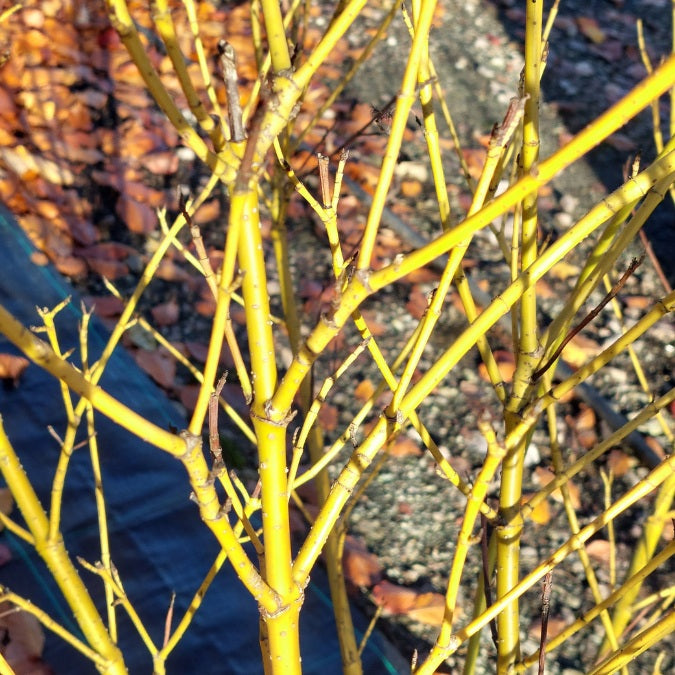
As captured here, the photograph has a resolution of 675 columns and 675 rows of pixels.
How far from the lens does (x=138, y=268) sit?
2.47 m

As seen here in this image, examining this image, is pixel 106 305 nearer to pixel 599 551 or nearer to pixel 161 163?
pixel 161 163

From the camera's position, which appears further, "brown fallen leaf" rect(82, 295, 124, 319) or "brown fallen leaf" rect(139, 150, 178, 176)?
"brown fallen leaf" rect(139, 150, 178, 176)

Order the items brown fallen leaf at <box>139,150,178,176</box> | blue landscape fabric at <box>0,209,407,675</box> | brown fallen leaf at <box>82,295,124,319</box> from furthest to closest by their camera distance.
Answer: brown fallen leaf at <box>139,150,178,176</box> < brown fallen leaf at <box>82,295,124,319</box> < blue landscape fabric at <box>0,209,407,675</box>

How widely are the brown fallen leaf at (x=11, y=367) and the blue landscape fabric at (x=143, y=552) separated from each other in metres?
0.02

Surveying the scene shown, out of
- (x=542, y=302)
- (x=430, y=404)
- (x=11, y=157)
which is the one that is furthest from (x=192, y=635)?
(x=11, y=157)

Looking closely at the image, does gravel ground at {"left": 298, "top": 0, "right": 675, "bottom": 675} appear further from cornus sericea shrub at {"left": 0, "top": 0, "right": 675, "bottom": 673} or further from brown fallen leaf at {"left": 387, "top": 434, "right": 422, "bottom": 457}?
cornus sericea shrub at {"left": 0, "top": 0, "right": 675, "bottom": 673}

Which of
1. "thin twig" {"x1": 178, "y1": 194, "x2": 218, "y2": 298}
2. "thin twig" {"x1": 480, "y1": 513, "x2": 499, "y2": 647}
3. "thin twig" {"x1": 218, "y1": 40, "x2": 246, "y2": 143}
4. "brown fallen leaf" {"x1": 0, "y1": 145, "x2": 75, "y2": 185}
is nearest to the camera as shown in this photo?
"thin twig" {"x1": 218, "y1": 40, "x2": 246, "y2": 143}

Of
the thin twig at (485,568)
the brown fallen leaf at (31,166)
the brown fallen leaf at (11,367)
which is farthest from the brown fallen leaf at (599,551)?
the brown fallen leaf at (31,166)

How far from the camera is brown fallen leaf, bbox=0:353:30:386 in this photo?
5.82 feet

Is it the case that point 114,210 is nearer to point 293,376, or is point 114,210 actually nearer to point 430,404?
point 430,404

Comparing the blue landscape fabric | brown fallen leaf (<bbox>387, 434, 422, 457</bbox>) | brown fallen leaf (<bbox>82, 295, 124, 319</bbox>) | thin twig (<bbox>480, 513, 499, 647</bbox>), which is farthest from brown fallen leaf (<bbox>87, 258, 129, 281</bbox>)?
thin twig (<bbox>480, 513, 499, 647</bbox>)

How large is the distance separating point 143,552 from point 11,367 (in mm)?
519

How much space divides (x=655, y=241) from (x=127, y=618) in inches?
86.9

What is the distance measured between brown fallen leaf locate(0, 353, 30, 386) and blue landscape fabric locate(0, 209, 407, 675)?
0.07 ft
